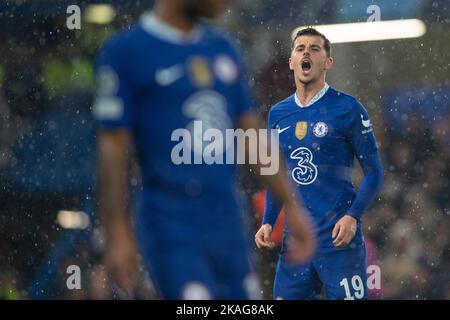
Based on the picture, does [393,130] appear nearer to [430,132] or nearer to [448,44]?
[430,132]

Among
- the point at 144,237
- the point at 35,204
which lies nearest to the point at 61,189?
the point at 35,204

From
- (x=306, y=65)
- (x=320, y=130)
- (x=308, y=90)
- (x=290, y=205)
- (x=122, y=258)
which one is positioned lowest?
(x=122, y=258)

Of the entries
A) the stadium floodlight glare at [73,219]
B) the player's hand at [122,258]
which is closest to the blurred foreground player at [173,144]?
the player's hand at [122,258]

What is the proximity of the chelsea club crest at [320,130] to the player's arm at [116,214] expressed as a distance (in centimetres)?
289

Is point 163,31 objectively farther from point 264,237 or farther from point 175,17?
point 264,237

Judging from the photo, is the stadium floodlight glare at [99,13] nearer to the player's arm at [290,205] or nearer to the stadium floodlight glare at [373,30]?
the stadium floodlight glare at [373,30]

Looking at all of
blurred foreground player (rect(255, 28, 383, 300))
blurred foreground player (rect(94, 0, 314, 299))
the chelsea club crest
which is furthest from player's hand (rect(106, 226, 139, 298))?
the chelsea club crest

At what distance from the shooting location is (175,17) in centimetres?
311

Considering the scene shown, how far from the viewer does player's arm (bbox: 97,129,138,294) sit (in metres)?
2.87

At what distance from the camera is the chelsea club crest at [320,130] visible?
574 cm

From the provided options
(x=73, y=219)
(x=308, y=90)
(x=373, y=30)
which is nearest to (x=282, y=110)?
(x=308, y=90)

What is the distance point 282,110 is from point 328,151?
415mm

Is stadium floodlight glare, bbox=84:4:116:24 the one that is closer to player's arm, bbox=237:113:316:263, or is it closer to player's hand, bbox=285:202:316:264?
player's arm, bbox=237:113:316:263

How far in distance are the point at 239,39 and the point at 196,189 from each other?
4215 mm
